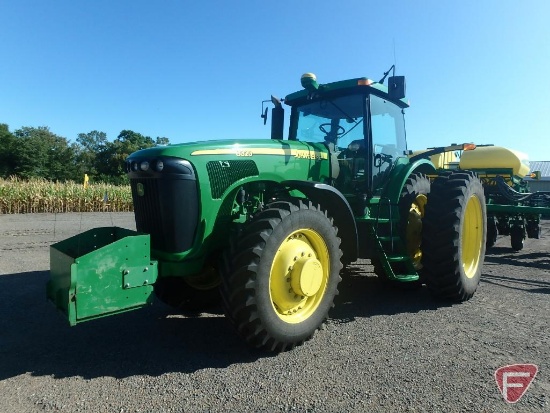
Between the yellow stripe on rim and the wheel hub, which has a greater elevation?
the yellow stripe on rim

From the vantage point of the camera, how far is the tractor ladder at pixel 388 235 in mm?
4379

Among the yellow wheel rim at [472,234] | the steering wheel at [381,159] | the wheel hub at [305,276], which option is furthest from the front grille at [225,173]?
the yellow wheel rim at [472,234]

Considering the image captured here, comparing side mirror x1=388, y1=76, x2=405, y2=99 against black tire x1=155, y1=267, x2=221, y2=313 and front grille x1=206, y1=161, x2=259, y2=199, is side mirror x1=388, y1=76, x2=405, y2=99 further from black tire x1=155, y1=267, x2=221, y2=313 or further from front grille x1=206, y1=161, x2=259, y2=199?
black tire x1=155, y1=267, x2=221, y2=313

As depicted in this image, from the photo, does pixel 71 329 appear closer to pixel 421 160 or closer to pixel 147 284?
pixel 147 284

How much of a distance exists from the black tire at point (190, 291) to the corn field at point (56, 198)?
46.3ft

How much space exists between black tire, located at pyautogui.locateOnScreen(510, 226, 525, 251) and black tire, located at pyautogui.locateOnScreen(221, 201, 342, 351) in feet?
24.4

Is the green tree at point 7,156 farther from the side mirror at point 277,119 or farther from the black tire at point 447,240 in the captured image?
the black tire at point 447,240

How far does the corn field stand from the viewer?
57.3 ft

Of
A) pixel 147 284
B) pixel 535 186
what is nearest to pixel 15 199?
pixel 147 284

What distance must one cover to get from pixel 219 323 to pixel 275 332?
109 centimetres

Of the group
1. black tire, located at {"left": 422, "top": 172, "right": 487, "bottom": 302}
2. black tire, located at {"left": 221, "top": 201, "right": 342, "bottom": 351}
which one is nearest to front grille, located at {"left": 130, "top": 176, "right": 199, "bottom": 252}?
black tire, located at {"left": 221, "top": 201, "right": 342, "bottom": 351}

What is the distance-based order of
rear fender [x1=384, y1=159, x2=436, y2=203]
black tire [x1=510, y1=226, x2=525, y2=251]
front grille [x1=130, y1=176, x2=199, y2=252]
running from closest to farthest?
front grille [x1=130, y1=176, x2=199, y2=252]
rear fender [x1=384, y1=159, x2=436, y2=203]
black tire [x1=510, y1=226, x2=525, y2=251]

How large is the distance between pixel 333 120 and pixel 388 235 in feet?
5.14
